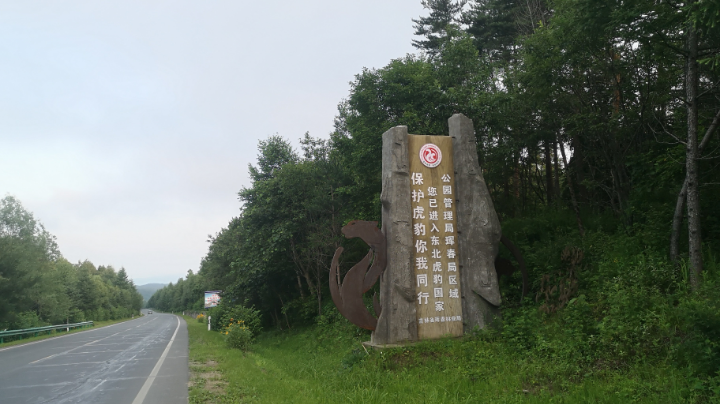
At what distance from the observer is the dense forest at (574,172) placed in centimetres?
655

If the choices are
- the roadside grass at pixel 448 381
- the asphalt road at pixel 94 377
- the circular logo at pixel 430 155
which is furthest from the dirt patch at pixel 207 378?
the circular logo at pixel 430 155

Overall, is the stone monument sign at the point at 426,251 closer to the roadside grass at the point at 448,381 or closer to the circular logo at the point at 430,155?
the circular logo at the point at 430,155

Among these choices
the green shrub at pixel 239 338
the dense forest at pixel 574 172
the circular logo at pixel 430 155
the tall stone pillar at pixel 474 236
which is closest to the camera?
the dense forest at pixel 574 172

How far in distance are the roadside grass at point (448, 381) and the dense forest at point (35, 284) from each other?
19.3 metres

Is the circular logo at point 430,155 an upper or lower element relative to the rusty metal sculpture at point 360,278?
upper

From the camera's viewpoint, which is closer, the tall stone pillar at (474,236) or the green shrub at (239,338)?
the tall stone pillar at (474,236)

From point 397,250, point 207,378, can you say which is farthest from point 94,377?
point 397,250

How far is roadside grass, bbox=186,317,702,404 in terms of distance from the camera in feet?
16.4

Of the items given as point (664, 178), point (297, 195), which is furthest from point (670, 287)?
point (297, 195)

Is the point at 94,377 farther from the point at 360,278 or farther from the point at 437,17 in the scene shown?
the point at 437,17

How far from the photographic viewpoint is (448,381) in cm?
620

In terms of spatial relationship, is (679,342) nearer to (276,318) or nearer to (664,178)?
(664,178)

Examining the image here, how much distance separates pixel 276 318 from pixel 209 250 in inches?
618

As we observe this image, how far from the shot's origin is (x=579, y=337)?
20.7ft
